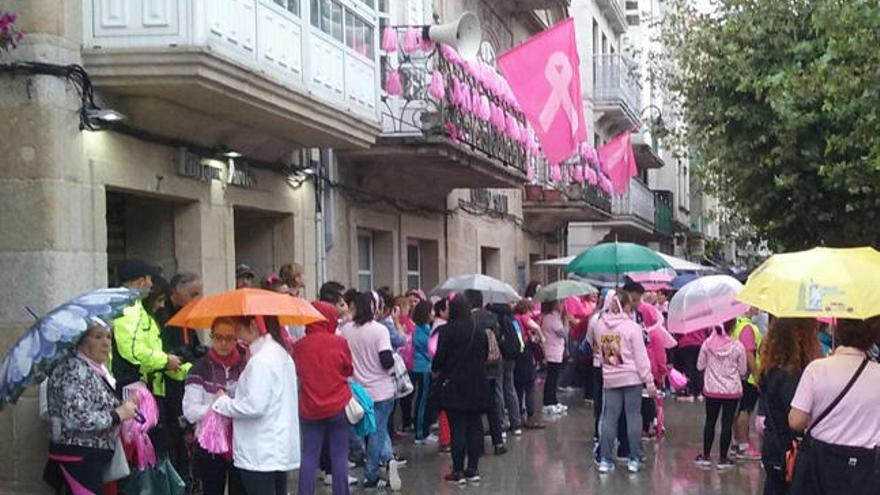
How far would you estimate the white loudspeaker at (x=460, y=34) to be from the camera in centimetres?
1482

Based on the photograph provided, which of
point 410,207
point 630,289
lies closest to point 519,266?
point 410,207

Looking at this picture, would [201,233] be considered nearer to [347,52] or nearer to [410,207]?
[347,52]

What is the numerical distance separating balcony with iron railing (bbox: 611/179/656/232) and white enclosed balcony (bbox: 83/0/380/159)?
1981 cm

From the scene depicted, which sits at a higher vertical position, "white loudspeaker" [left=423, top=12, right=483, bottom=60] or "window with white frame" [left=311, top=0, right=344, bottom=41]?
"white loudspeaker" [left=423, top=12, right=483, bottom=60]

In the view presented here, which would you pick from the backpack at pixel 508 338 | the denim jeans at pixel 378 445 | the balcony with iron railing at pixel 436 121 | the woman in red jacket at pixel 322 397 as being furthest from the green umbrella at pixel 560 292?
the woman in red jacket at pixel 322 397

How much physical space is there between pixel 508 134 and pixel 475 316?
23.7 feet

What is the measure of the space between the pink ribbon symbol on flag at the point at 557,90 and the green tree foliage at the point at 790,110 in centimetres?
255

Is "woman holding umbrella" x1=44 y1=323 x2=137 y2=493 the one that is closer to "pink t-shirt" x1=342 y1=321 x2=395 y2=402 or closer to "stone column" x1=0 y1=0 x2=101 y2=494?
"stone column" x1=0 y1=0 x2=101 y2=494

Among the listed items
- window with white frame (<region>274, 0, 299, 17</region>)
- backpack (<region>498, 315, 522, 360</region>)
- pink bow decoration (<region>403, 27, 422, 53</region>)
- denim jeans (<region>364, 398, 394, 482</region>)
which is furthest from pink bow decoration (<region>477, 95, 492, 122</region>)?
denim jeans (<region>364, 398, 394, 482</region>)

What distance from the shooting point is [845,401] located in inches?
227

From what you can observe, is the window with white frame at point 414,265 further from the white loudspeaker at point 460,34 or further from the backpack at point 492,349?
the backpack at point 492,349

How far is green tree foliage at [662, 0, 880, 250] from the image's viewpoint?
42.8 feet

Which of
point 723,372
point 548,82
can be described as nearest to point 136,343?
point 723,372

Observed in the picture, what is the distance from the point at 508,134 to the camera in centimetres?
1827
